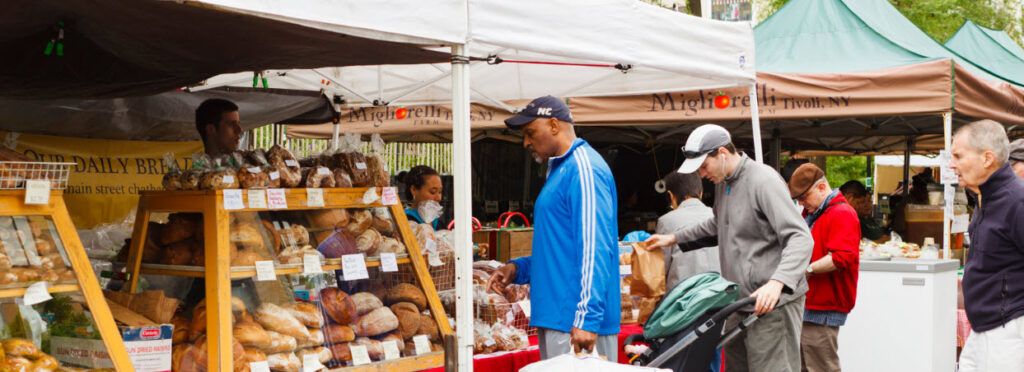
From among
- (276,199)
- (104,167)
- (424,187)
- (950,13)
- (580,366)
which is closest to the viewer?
(580,366)

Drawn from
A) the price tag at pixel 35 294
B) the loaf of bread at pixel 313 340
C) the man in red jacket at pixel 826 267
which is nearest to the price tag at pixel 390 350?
the loaf of bread at pixel 313 340

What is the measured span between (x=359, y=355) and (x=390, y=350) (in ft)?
0.54

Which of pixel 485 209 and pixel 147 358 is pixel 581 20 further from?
pixel 485 209

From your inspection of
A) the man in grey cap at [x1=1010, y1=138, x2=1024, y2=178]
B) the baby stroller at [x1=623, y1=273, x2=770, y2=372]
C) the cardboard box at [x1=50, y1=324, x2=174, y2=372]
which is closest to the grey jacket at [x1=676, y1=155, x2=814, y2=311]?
the baby stroller at [x1=623, y1=273, x2=770, y2=372]

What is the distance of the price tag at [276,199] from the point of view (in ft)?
11.9

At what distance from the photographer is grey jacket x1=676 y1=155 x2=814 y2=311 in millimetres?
4062

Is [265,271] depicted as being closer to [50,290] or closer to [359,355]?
[359,355]

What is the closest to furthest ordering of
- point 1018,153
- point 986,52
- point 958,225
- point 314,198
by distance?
point 314,198 < point 1018,153 < point 958,225 < point 986,52

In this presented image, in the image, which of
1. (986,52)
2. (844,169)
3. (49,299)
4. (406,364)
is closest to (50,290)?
(49,299)

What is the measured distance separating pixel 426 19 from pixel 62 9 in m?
1.42

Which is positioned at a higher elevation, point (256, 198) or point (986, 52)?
point (986, 52)

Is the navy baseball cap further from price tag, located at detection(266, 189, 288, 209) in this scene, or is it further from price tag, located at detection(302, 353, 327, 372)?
price tag, located at detection(302, 353, 327, 372)

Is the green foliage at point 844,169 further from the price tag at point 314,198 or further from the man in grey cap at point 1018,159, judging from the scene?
the price tag at point 314,198

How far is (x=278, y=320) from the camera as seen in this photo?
11.8 feet
